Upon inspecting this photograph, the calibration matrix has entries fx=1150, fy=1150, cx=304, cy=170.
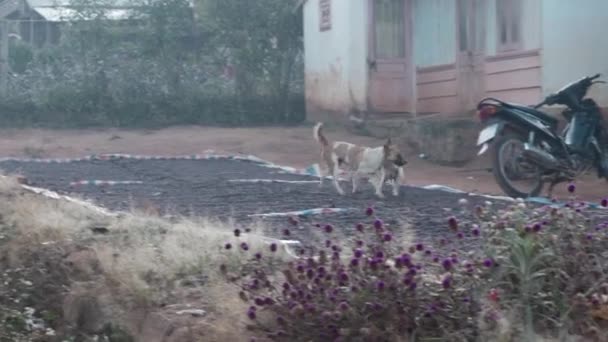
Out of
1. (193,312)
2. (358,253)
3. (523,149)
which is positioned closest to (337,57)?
(523,149)

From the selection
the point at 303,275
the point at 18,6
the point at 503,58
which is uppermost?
the point at 18,6

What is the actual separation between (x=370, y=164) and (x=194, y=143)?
9373 mm

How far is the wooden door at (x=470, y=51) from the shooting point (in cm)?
1773

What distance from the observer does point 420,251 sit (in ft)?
17.8

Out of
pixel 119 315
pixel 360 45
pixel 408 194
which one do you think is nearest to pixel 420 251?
pixel 119 315

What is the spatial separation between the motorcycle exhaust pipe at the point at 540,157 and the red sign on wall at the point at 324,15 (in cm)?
1085

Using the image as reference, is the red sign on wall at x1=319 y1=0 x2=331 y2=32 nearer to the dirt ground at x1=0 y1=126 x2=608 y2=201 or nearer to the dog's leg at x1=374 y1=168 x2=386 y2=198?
the dirt ground at x1=0 y1=126 x2=608 y2=201

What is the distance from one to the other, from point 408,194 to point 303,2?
12.2m

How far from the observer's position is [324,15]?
2156cm

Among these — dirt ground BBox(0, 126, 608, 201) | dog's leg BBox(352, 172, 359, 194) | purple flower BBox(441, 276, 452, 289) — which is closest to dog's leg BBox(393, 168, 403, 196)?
dog's leg BBox(352, 172, 359, 194)

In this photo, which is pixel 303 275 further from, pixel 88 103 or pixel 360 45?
pixel 88 103

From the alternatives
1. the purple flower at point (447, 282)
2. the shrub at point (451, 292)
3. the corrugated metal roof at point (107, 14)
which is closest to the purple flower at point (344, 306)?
the shrub at point (451, 292)

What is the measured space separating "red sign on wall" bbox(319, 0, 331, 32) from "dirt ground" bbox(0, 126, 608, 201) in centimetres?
195

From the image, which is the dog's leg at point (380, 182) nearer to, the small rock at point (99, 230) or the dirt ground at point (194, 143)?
the small rock at point (99, 230)
